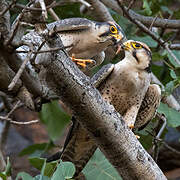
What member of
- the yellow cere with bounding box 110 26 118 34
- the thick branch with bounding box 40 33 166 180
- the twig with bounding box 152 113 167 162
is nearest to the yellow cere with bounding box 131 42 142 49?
the yellow cere with bounding box 110 26 118 34

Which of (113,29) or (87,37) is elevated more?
(113,29)

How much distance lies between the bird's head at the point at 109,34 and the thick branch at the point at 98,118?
123 cm

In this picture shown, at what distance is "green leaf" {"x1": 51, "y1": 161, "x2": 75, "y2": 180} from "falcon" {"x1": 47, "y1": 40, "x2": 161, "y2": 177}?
0.82m

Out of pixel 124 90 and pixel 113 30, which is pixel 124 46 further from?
pixel 124 90

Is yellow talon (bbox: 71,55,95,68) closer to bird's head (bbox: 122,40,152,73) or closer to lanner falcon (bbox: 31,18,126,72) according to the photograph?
lanner falcon (bbox: 31,18,126,72)

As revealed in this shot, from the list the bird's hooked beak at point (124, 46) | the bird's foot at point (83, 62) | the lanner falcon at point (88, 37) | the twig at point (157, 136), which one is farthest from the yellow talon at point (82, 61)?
the twig at point (157, 136)

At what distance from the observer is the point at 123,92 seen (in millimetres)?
3391

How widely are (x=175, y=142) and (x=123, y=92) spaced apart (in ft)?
11.7

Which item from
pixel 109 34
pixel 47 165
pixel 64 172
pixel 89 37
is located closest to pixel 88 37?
pixel 89 37

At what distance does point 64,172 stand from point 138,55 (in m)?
1.38

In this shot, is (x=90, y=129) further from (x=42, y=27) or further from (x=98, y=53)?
(x=98, y=53)

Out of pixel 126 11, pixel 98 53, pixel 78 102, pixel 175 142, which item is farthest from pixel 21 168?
pixel 78 102

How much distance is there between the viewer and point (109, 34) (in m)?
3.56

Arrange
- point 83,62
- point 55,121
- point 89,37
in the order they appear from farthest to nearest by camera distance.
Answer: point 89,37 → point 83,62 → point 55,121
